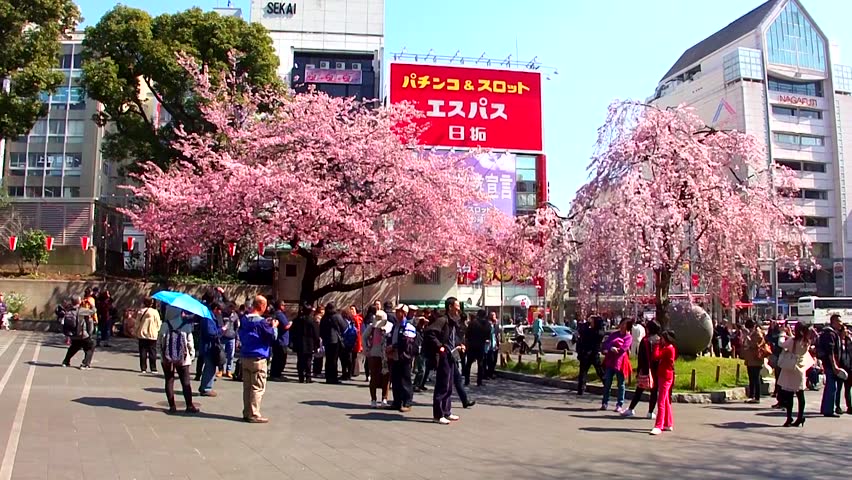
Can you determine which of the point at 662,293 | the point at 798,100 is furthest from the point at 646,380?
the point at 798,100

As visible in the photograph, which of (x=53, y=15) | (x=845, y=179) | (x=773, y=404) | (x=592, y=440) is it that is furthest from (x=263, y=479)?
(x=845, y=179)

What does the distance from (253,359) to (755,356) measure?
9695 millimetres

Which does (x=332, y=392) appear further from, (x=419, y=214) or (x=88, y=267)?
(x=88, y=267)

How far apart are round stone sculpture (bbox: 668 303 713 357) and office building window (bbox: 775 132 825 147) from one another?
58.4m

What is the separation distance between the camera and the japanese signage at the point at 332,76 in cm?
5534

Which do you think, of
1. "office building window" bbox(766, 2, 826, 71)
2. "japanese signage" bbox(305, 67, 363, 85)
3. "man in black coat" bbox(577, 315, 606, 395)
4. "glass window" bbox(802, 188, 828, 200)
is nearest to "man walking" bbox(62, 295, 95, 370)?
"man in black coat" bbox(577, 315, 606, 395)

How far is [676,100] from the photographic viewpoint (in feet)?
258

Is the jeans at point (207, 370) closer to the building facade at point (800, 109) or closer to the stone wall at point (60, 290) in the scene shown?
the stone wall at point (60, 290)

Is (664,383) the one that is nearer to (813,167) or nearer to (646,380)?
(646,380)

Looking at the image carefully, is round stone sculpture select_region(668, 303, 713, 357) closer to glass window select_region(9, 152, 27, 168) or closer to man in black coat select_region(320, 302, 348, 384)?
man in black coat select_region(320, 302, 348, 384)

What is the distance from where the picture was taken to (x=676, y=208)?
15492 millimetres

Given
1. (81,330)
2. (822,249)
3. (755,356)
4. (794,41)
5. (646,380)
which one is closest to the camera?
(646,380)

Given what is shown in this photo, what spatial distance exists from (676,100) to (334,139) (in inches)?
2553

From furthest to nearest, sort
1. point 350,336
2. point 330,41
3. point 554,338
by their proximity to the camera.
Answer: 1. point 330,41
2. point 554,338
3. point 350,336
